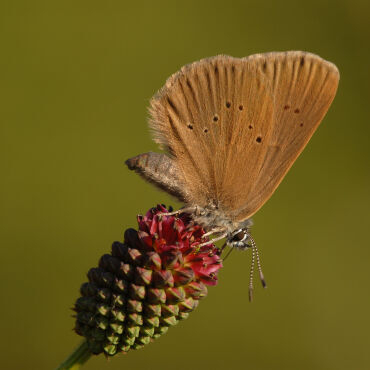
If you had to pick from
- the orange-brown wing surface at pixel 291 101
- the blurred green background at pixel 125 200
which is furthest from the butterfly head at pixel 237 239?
the blurred green background at pixel 125 200

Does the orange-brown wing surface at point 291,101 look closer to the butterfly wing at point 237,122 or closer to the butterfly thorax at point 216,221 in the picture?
the butterfly wing at point 237,122

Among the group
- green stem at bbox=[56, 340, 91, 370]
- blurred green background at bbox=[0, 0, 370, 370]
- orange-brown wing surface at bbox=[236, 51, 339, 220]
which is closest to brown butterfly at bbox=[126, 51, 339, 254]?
orange-brown wing surface at bbox=[236, 51, 339, 220]

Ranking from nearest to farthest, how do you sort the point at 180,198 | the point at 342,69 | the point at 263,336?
the point at 180,198
the point at 263,336
the point at 342,69

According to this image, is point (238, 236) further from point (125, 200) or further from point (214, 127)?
point (125, 200)

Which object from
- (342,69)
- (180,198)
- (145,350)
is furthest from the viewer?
(342,69)

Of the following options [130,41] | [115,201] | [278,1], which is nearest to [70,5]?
[130,41]

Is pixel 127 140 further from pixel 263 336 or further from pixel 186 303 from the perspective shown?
pixel 186 303

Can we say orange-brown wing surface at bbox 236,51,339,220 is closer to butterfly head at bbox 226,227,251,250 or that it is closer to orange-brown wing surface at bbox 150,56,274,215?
orange-brown wing surface at bbox 150,56,274,215

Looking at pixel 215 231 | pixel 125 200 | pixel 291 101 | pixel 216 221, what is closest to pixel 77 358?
pixel 215 231

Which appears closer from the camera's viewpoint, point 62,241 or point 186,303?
point 186,303
